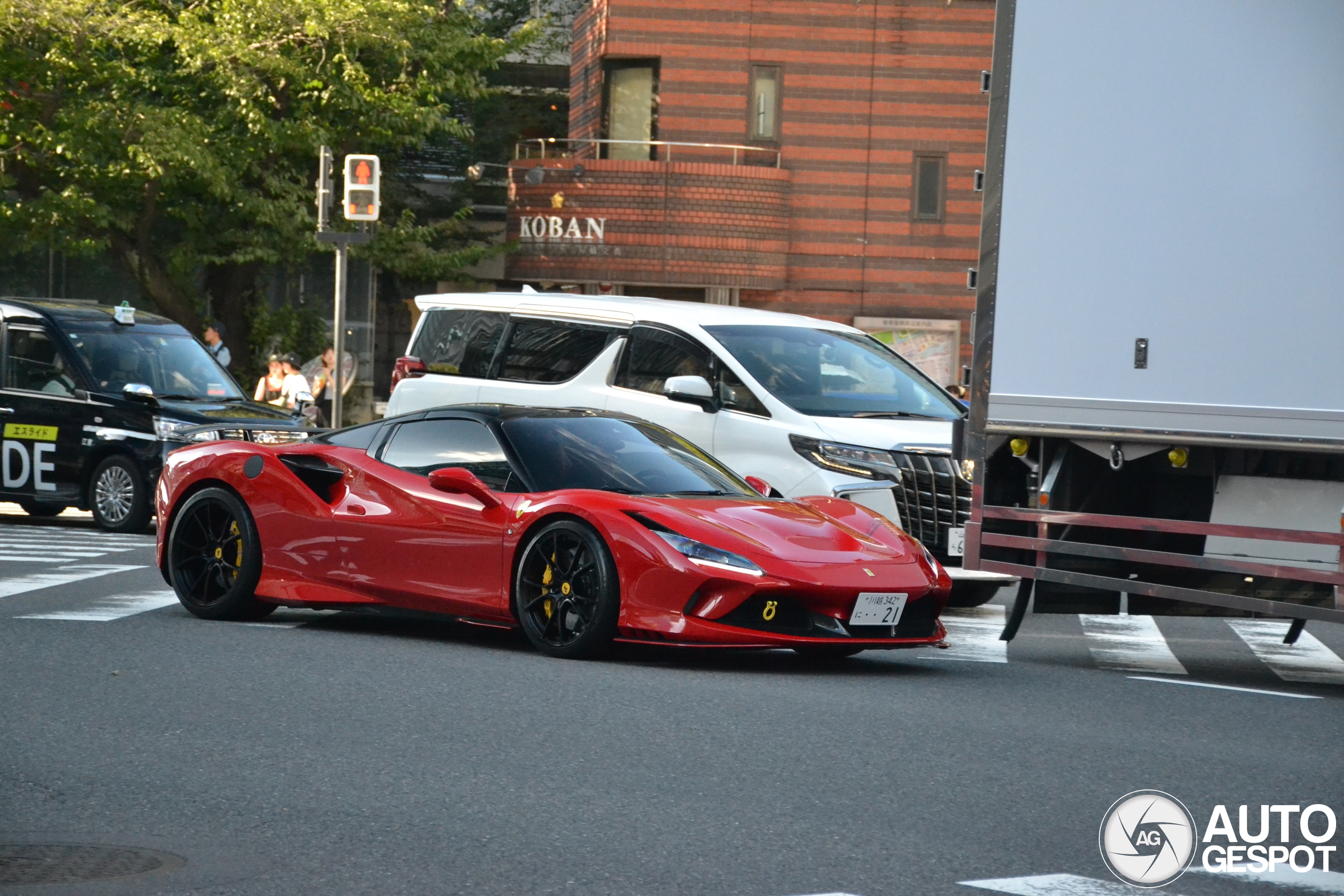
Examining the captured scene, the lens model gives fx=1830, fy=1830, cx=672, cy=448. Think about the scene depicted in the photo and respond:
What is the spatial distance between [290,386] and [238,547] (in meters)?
12.5

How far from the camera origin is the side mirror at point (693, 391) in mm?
12125

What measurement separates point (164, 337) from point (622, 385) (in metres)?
7.20

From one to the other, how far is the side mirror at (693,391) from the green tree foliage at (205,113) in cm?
1548

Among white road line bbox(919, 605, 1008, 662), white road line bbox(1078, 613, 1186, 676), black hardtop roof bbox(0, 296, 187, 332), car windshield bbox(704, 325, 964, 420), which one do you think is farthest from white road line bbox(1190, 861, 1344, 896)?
black hardtop roof bbox(0, 296, 187, 332)

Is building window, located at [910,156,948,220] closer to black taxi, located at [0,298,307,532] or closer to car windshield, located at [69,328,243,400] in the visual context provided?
car windshield, located at [69,328,243,400]

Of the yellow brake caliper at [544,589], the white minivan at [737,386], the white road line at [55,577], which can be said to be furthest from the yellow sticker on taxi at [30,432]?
the yellow brake caliper at [544,589]

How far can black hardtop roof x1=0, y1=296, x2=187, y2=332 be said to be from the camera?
17.7 m

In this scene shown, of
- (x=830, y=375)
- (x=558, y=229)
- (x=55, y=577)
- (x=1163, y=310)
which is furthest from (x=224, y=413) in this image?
(x=558, y=229)

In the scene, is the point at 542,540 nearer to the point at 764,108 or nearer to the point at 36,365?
the point at 36,365

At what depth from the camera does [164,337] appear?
18344 millimetres

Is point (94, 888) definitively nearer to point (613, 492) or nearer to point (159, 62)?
point (613, 492)

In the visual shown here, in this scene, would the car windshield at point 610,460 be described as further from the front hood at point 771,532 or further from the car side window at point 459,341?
the car side window at point 459,341

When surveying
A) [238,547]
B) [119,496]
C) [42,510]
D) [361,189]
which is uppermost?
[361,189]

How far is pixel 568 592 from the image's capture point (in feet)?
28.7
